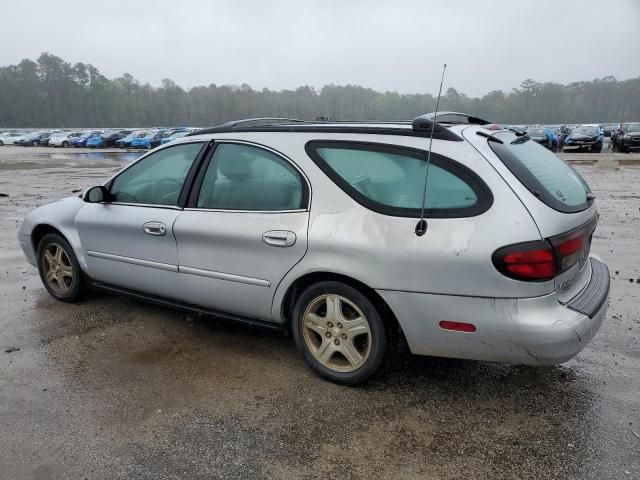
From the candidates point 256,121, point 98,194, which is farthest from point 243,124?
point 98,194

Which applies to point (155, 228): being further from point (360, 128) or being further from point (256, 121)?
point (360, 128)

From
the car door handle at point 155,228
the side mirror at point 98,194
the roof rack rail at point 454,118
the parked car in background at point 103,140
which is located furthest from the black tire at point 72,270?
the parked car in background at point 103,140

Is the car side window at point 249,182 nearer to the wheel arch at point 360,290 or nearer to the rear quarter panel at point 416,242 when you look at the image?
the rear quarter panel at point 416,242

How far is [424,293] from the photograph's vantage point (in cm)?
287

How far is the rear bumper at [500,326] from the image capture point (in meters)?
2.69

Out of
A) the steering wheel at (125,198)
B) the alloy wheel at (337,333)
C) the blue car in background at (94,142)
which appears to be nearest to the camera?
the alloy wheel at (337,333)

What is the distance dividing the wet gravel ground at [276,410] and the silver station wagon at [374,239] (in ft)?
1.11

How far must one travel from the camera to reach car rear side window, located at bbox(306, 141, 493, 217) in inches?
112

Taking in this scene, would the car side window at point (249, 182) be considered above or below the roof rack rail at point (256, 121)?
below

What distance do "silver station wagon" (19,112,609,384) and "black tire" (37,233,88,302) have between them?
74 centimetres

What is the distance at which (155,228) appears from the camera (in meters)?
3.90

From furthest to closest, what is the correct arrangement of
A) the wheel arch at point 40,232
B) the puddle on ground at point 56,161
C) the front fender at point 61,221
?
the puddle on ground at point 56,161 → the wheel arch at point 40,232 → the front fender at point 61,221

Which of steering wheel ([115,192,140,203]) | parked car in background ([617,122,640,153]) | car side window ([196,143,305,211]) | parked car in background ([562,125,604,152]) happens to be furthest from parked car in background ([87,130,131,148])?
car side window ([196,143,305,211])

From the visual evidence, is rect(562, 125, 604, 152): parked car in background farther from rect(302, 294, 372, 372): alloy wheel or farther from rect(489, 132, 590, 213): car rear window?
rect(302, 294, 372, 372): alloy wheel
